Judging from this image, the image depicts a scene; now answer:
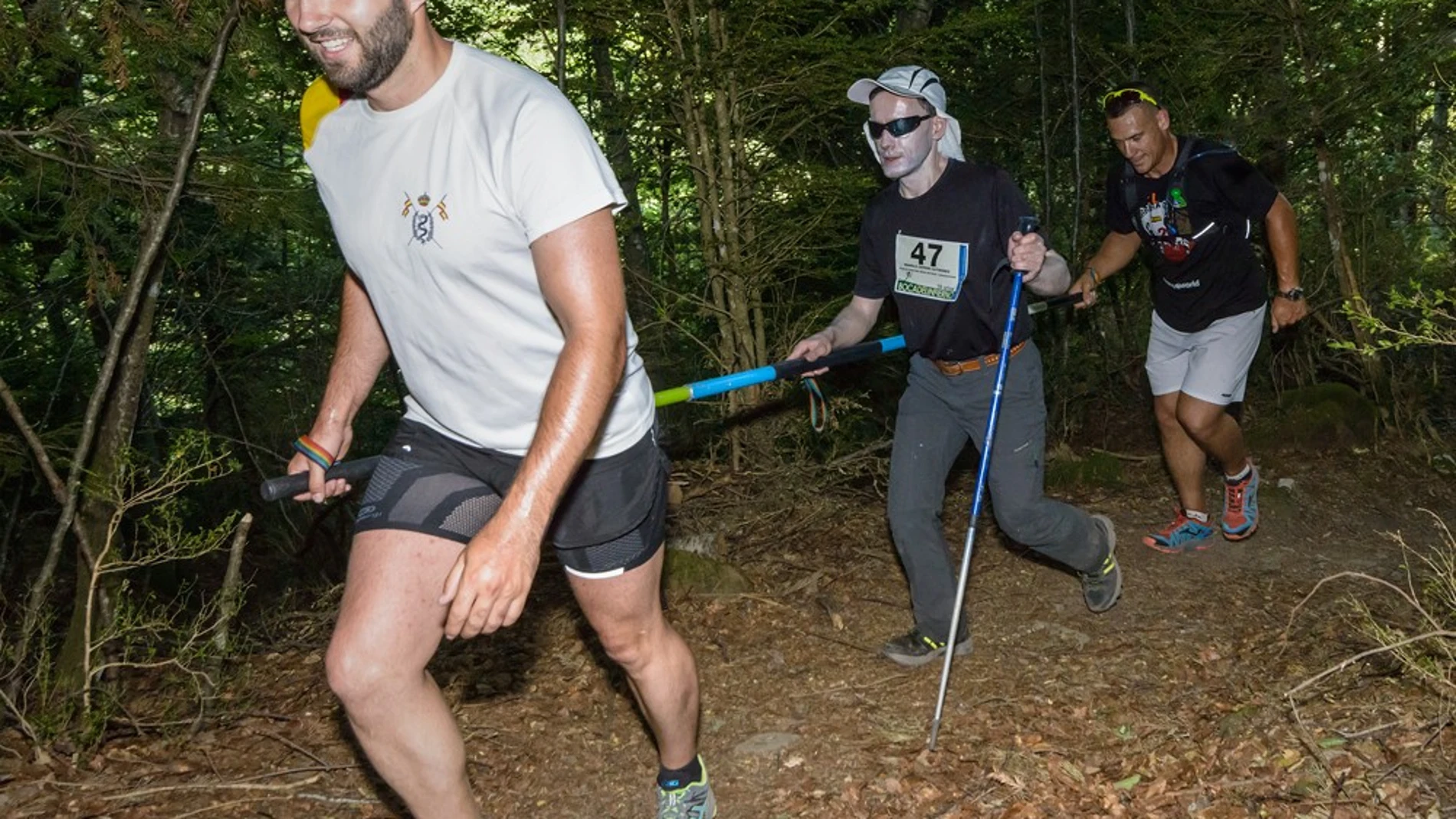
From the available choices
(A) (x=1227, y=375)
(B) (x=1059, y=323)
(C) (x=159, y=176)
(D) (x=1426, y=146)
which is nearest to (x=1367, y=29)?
(D) (x=1426, y=146)

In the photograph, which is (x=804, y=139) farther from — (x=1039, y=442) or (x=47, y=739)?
(x=47, y=739)

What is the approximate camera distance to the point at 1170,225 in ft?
20.4

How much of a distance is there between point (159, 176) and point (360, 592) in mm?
2967

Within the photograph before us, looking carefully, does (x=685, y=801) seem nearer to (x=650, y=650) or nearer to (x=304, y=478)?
(x=650, y=650)

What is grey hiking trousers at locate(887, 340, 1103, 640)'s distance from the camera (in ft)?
16.6

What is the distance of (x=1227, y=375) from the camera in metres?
6.27

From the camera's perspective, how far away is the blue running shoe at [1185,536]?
668cm

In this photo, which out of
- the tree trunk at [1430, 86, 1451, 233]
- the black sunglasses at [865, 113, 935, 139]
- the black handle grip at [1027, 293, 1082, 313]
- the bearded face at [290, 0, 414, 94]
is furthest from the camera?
the tree trunk at [1430, 86, 1451, 233]

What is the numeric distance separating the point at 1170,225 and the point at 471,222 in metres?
4.39

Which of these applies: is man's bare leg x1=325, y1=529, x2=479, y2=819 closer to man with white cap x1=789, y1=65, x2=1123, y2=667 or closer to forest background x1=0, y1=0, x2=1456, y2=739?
forest background x1=0, y1=0, x2=1456, y2=739

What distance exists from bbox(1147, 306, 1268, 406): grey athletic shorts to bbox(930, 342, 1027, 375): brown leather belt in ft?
5.50

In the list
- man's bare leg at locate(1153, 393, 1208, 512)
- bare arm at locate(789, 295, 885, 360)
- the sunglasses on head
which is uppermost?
the sunglasses on head

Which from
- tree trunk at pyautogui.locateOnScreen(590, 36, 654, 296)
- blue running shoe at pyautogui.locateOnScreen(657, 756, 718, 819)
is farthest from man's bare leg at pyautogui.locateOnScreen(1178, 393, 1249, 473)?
blue running shoe at pyautogui.locateOnScreen(657, 756, 718, 819)

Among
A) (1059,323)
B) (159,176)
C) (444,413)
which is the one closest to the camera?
(444,413)
